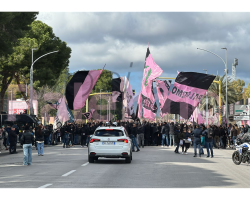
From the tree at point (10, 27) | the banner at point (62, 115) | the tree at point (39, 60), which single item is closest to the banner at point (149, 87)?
the banner at point (62, 115)

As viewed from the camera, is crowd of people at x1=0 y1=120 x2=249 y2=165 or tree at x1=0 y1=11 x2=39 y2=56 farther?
crowd of people at x1=0 y1=120 x2=249 y2=165

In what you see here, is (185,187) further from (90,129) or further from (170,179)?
(90,129)

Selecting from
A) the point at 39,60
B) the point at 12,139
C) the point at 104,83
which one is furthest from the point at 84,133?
the point at 104,83

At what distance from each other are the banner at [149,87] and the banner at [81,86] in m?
5.44

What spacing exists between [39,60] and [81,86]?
22303 millimetres

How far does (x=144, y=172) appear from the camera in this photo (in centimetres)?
1603

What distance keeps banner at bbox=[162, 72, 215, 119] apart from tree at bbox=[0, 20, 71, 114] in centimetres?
1973

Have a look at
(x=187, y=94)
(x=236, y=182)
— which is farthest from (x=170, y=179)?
(x=187, y=94)

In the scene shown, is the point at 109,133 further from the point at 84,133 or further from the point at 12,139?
the point at 84,133

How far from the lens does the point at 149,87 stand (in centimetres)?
3750

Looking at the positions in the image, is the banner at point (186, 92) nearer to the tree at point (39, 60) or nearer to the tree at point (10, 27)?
the tree at point (10, 27)

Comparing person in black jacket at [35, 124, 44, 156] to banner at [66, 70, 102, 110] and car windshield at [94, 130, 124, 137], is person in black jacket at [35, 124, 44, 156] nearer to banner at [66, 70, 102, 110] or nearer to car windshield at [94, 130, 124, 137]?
car windshield at [94, 130, 124, 137]

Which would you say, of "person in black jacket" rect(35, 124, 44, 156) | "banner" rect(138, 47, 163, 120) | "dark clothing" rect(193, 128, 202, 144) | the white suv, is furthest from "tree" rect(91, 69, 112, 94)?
the white suv

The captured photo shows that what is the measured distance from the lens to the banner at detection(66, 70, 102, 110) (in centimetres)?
3300
